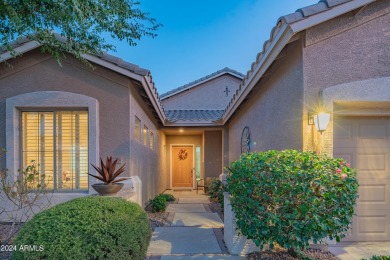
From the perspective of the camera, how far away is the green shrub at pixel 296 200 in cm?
368

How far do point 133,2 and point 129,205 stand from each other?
4291 mm

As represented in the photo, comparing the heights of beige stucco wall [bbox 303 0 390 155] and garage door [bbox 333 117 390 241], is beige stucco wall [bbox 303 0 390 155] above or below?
above

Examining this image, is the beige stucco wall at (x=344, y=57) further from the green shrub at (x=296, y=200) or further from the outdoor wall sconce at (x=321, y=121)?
the green shrub at (x=296, y=200)

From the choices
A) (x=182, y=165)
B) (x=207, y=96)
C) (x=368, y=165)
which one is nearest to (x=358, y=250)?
(x=368, y=165)

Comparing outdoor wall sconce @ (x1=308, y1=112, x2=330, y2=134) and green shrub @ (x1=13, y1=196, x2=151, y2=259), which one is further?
outdoor wall sconce @ (x1=308, y1=112, x2=330, y2=134)

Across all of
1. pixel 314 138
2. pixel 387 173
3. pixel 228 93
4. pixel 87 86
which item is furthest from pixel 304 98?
pixel 228 93

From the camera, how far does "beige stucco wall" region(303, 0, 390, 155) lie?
466 centimetres

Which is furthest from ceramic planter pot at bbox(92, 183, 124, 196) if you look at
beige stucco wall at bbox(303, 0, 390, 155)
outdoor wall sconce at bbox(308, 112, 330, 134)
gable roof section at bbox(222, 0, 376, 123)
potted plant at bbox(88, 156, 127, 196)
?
gable roof section at bbox(222, 0, 376, 123)

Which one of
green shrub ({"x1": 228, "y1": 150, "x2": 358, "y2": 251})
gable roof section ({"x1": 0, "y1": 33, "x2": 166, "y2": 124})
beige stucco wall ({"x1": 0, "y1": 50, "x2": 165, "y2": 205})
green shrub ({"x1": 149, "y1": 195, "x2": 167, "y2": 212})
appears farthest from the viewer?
green shrub ({"x1": 149, "y1": 195, "x2": 167, "y2": 212})

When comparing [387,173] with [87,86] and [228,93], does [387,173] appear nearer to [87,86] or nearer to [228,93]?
[87,86]

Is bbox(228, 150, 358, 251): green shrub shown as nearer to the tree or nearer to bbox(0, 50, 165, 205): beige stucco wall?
bbox(0, 50, 165, 205): beige stucco wall

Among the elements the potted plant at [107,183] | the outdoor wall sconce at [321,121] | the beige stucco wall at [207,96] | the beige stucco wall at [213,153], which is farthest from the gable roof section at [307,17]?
the beige stucco wall at [207,96]

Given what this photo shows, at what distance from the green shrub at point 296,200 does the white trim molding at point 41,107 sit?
13.8 feet

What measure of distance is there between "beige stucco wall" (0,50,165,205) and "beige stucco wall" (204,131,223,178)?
23.8 feet
